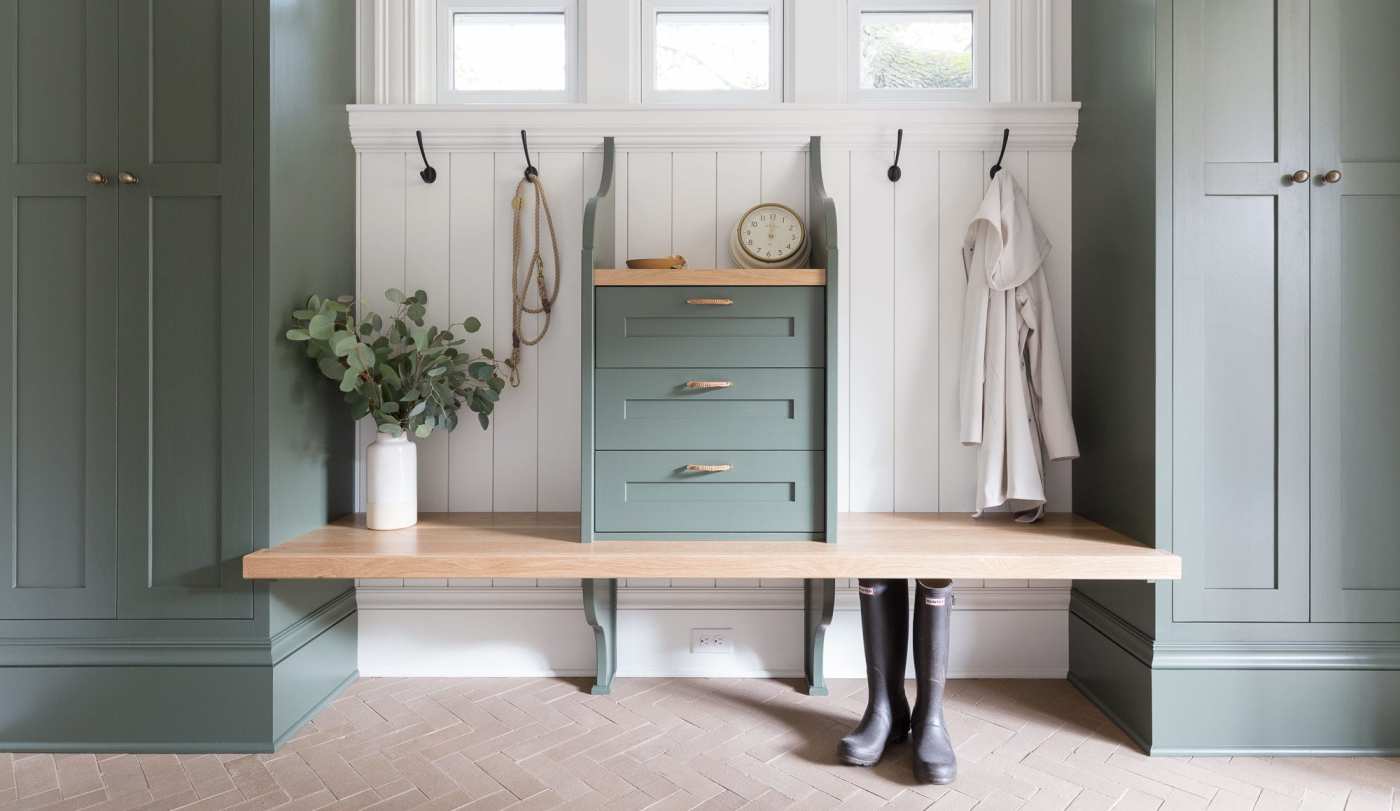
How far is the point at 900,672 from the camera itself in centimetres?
178

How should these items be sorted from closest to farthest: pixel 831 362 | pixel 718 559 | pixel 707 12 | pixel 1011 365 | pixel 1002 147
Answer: pixel 718 559 < pixel 831 362 < pixel 1011 365 < pixel 1002 147 < pixel 707 12

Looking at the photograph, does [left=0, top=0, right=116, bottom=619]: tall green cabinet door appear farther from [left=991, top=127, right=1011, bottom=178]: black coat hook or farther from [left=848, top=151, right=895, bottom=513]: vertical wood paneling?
[left=991, top=127, right=1011, bottom=178]: black coat hook

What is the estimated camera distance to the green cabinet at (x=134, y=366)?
1.66 m

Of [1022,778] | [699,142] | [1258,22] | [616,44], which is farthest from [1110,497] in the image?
[616,44]

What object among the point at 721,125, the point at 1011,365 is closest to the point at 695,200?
the point at 721,125

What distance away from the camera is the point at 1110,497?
190 cm

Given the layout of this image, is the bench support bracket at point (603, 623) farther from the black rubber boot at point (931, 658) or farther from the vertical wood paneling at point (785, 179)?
the vertical wood paneling at point (785, 179)

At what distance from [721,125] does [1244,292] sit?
144cm

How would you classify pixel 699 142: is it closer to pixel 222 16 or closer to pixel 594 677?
pixel 222 16

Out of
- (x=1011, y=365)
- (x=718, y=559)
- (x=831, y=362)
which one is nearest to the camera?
(x=718, y=559)

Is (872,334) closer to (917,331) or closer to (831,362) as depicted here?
(917,331)

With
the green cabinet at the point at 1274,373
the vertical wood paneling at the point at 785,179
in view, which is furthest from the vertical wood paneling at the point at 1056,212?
the vertical wood paneling at the point at 785,179

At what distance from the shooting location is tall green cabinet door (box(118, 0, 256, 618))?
166 cm

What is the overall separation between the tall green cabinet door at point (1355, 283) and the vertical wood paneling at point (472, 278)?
84.7 inches
